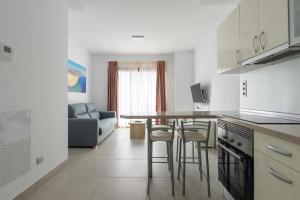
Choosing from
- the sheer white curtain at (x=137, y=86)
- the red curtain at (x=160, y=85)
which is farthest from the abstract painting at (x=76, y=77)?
the red curtain at (x=160, y=85)

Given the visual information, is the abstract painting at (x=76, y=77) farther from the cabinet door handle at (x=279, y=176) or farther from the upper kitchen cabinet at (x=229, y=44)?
the cabinet door handle at (x=279, y=176)

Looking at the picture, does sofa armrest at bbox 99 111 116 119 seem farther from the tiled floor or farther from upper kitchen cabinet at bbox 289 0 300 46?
upper kitchen cabinet at bbox 289 0 300 46

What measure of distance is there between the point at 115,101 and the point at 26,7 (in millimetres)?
5479

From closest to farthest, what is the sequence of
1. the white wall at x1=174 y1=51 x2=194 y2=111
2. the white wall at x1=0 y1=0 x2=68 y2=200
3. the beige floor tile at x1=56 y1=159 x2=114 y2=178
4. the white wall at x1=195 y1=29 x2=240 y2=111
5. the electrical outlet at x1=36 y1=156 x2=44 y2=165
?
the white wall at x1=0 y1=0 x2=68 y2=200
the electrical outlet at x1=36 y1=156 x2=44 y2=165
the beige floor tile at x1=56 y1=159 x2=114 y2=178
the white wall at x1=195 y1=29 x2=240 y2=111
the white wall at x1=174 y1=51 x2=194 y2=111

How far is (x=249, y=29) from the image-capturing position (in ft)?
7.00

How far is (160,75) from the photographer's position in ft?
25.7

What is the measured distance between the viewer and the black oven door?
1704 mm

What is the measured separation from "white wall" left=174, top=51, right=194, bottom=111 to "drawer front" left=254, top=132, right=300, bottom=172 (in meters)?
5.91

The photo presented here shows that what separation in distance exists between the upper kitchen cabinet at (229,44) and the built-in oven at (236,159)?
735 mm

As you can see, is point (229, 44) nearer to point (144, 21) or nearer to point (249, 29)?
point (249, 29)

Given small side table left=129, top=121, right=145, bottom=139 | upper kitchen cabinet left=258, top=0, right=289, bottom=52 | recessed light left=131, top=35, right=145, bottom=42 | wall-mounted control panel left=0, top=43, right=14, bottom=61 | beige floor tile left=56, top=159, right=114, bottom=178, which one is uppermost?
recessed light left=131, top=35, right=145, bottom=42

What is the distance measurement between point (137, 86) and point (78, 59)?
2353mm

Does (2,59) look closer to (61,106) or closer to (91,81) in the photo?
(61,106)

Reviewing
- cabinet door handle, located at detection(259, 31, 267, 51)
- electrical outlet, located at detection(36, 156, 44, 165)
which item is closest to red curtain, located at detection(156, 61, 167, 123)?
electrical outlet, located at detection(36, 156, 44, 165)
